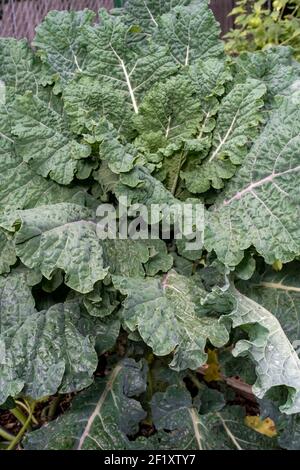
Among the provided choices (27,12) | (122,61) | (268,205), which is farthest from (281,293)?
(27,12)

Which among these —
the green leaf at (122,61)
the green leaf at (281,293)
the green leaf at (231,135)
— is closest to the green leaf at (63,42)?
the green leaf at (122,61)

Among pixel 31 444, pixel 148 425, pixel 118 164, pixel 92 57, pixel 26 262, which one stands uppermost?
pixel 92 57

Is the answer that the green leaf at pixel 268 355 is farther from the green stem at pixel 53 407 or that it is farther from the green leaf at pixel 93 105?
the green stem at pixel 53 407

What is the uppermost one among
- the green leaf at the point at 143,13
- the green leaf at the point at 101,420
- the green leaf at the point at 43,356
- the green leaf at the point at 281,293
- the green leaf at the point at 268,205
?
the green leaf at the point at 143,13

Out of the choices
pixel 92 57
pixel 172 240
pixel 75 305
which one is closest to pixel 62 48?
pixel 92 57

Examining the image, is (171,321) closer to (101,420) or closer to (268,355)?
(268,355)

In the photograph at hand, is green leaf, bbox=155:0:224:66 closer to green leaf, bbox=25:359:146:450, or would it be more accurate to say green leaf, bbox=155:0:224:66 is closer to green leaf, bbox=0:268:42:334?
green leaf, bbox=0:268:42:334

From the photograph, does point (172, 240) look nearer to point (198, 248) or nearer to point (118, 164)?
point (198, 248)
